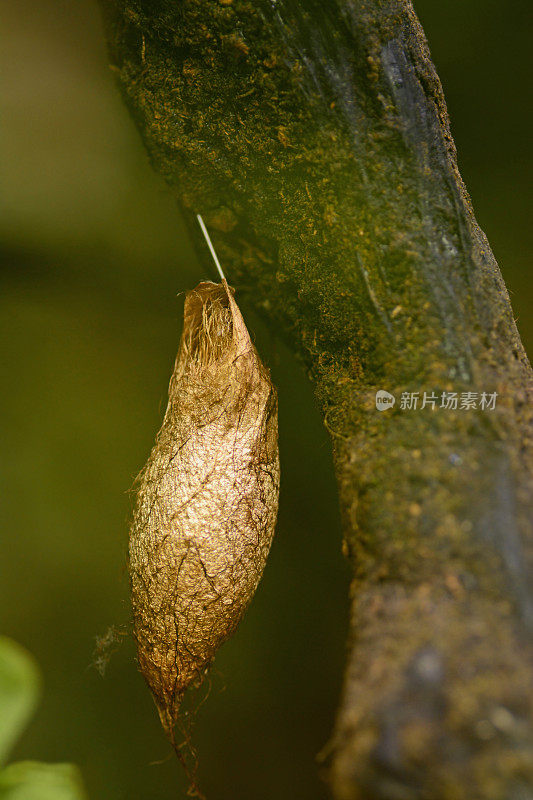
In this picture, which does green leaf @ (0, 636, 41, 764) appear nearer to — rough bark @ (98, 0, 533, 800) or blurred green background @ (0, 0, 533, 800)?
blurred green background @ (0, 0, 533, 800)

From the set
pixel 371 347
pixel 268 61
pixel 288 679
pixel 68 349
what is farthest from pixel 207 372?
pixel 288 679

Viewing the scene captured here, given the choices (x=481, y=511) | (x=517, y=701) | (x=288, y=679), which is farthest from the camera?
(x=288, y=679)

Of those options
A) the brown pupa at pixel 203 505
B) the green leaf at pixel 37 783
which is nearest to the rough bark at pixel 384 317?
the brown pupa at pixel 203 505

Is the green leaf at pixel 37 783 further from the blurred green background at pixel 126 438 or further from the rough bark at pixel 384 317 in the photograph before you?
the rough bark at pixel 384 317

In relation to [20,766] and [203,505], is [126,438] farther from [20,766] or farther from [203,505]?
[20,766]

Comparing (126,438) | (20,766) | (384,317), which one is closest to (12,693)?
(20,766)

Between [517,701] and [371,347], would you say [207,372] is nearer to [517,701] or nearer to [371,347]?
[371,347]
